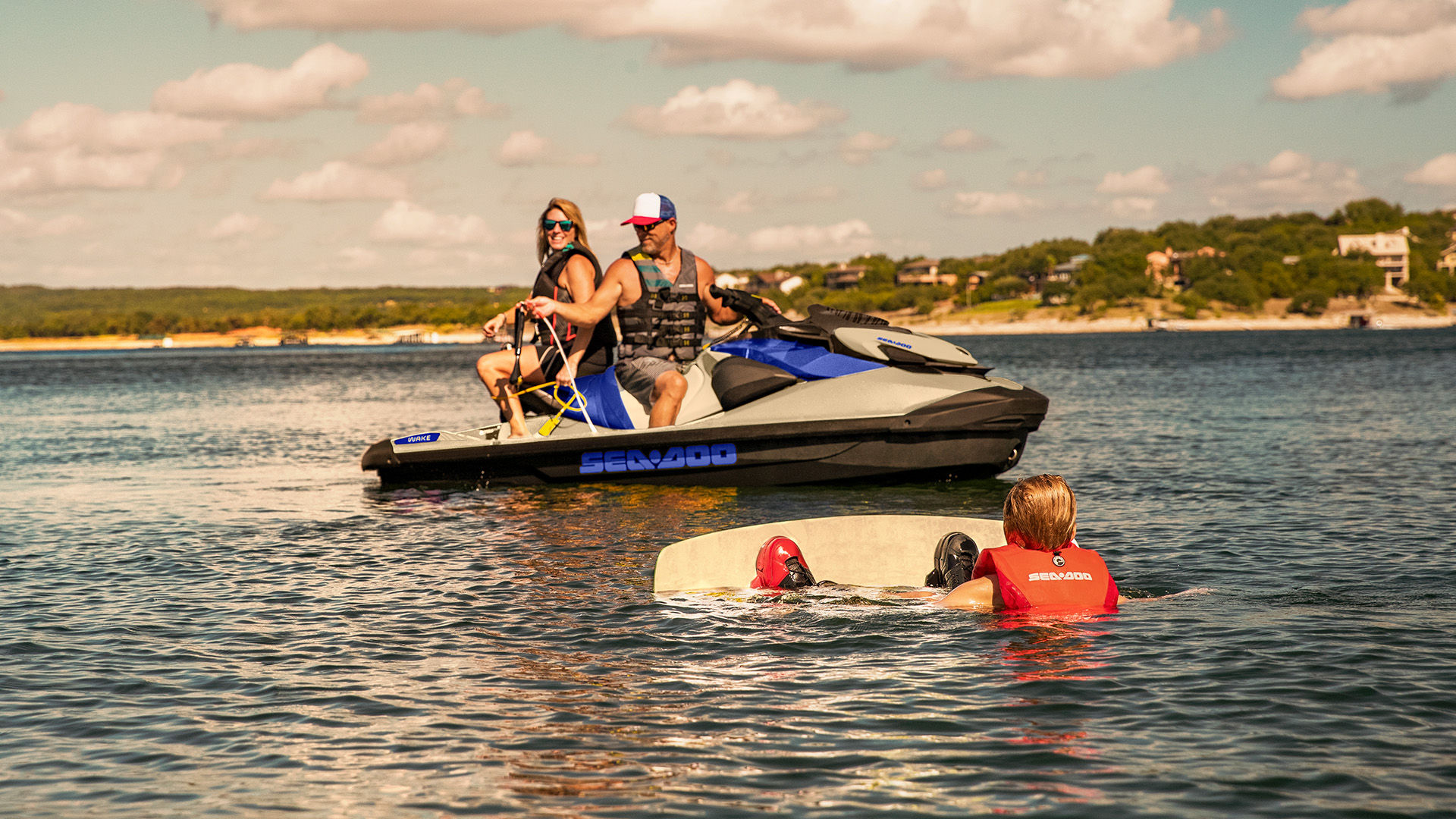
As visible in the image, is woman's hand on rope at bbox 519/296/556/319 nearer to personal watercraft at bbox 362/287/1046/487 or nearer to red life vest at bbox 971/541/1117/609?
personal watercraft at bbox 362/287/1046/487

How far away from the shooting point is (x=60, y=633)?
682 centimetres

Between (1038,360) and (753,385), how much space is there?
5604 cm

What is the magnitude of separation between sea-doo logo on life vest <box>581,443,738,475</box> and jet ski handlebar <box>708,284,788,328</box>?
1287 millimetres

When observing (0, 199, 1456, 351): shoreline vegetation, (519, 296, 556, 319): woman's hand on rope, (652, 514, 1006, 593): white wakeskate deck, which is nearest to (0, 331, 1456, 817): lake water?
(652, 514, 1006, 593): white wakeskate deck

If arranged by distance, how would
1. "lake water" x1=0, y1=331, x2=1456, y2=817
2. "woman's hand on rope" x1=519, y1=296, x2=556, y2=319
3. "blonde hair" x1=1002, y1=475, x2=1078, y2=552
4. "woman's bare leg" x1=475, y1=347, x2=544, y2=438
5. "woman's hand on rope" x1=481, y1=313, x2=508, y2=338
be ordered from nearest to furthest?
"lake water" x1=0, y1=331, x2=1456, y2=817 → "blonde hair" x1=1002, y1=475, x2=1078, y2=552 → "woman's hand on rope" x1=519, y1=296, x2=556, y2=319 → "woman's hand on rope" x1=481, y1=313, x2=508, y2=338 → "woman's bare leg" x1=475, y1=347, x2=544, y2=438

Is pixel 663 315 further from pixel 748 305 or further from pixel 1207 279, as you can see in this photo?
pixel 1207 279

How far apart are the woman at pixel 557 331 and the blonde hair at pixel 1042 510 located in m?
6.41

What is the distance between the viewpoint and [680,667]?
5.75 meters

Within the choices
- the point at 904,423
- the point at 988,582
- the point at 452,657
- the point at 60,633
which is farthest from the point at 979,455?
the point at 60,633

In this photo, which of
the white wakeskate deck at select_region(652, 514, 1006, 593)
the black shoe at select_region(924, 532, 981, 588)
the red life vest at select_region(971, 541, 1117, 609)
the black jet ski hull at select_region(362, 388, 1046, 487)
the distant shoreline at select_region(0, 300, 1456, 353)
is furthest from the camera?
the distant shoreline at select_region(0, 300, 1456, 353)

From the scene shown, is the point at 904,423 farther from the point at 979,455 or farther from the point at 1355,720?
the point at 1355,720

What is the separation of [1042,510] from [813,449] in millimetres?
5994

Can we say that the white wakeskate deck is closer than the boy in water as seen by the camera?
No

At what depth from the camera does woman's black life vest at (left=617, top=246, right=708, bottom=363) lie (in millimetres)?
11461
